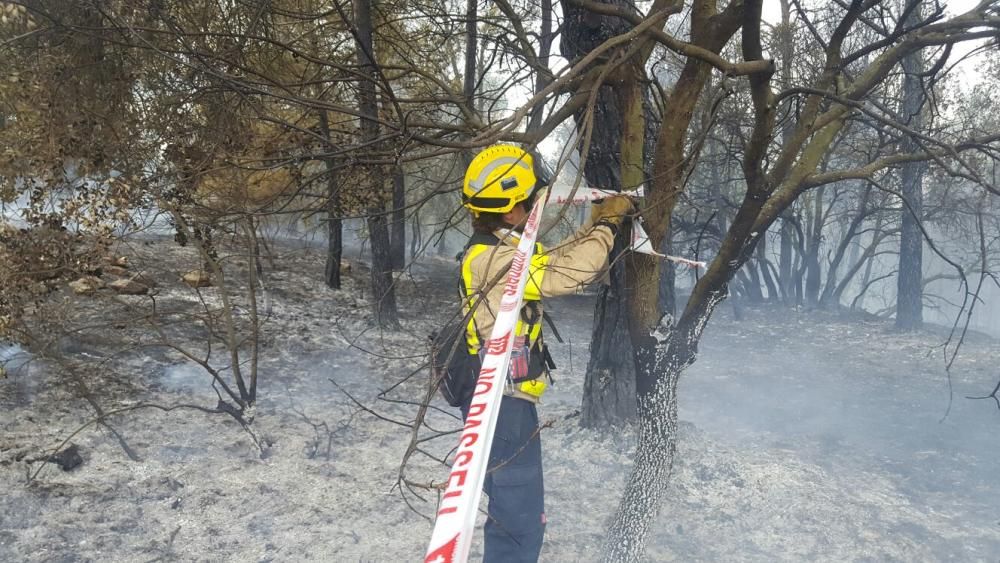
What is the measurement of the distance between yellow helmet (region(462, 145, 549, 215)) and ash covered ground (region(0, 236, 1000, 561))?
2.98 feet

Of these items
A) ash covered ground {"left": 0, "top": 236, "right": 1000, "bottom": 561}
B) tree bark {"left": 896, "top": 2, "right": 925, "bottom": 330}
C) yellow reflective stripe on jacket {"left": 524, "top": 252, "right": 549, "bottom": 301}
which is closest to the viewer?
yellow reflective stripe on jacket {"left": 524, "top": 252, "right": 549, "bottom": 301}

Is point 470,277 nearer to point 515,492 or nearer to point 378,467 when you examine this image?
point 515,492

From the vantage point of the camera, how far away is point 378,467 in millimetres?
5305

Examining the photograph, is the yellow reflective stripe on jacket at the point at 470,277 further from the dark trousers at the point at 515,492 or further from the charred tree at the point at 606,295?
the charred tree at the point at 606,295

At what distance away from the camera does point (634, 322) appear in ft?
11.9

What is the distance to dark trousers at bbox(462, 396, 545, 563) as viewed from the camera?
3.21 m

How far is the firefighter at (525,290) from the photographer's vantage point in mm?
2928

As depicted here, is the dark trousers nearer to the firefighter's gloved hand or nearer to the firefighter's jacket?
the firefighter's jacket

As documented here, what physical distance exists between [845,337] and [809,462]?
776 centimetres

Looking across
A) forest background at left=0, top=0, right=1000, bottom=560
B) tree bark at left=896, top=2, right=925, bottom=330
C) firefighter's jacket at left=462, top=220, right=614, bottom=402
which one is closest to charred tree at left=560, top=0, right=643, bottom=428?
forest background at left=0, top=0, right=1000, bottom=560

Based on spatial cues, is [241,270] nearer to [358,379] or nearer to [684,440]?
[358,379]

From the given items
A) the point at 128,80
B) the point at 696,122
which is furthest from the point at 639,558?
the point at 696,122

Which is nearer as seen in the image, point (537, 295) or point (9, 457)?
point (537, 295)

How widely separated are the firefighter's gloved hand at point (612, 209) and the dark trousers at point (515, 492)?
0.95 m
